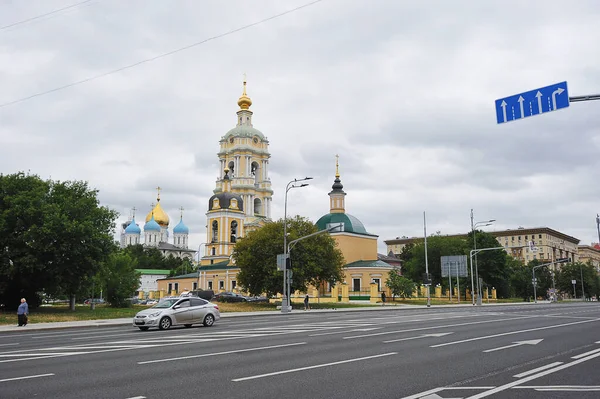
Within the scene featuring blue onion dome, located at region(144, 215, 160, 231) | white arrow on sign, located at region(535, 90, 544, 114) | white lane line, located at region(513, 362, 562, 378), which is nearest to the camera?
white lane line, located at region(513, 362, 562, 378)

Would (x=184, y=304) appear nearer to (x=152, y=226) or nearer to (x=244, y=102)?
(x=244, y=102)

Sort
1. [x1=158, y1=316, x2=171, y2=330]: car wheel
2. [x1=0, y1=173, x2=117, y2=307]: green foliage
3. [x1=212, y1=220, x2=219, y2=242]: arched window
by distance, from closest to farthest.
Answer: [x1=158, y1=316, x2=171, y2=330]: car wheel, [x1=0, y1=173, x2=117, y2=307]: green foliage, [x1=212, y1=220, x2=219, y2=242]: arched window

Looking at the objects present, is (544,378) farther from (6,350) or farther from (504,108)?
(6,350)

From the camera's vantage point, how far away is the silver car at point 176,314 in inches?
896

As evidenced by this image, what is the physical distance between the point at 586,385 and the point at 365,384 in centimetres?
378

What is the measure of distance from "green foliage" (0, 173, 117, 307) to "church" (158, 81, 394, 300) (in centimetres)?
2458

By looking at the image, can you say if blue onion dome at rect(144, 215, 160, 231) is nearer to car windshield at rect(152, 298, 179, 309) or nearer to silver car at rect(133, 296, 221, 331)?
silver car at rect(133, 296, 221, 331)

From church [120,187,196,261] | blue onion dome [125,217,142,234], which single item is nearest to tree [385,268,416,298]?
church [120,187,196,261]

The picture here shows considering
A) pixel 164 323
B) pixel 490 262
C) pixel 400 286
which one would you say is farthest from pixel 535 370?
pixel 490 262

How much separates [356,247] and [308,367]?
68.2m

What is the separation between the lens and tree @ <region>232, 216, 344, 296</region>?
50.2 metres

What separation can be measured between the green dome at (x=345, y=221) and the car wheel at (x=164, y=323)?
56185 mm

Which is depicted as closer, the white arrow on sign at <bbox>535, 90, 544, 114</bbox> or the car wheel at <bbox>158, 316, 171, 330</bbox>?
the white arrow on sign at <bbox>535, 90, 544, 114</bbox>

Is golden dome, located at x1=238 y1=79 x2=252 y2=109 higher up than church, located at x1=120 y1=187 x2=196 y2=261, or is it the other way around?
golden dome, located at x1=238 y1=79 x2=252 y2=109
